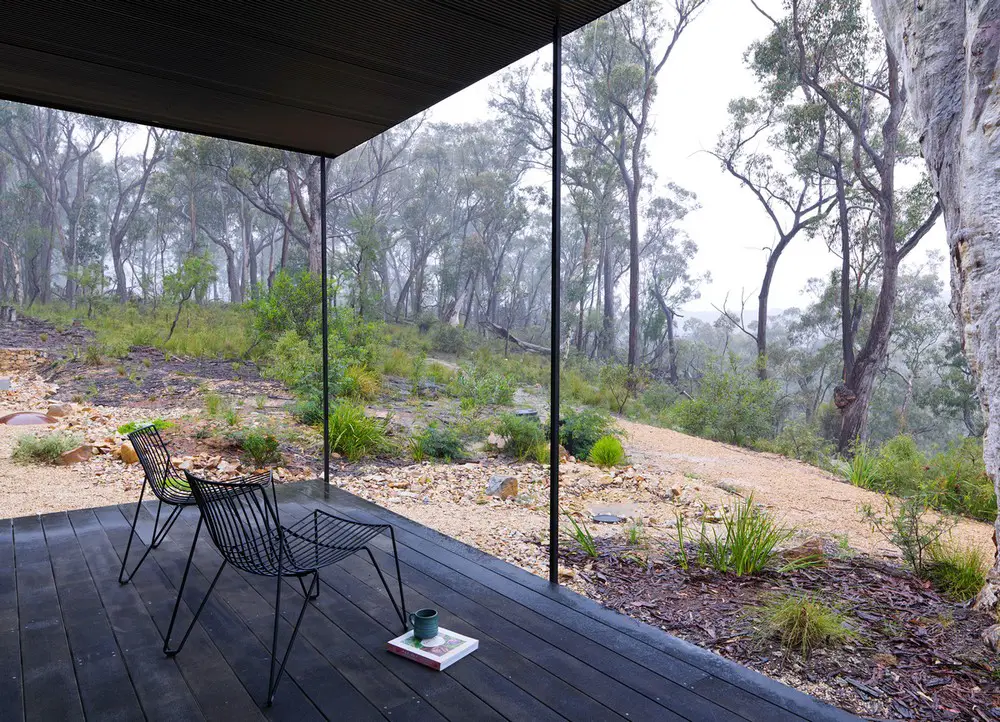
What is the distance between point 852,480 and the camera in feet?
23.7

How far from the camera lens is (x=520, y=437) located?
7.14m

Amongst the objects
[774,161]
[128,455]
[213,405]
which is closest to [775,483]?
[128,455]

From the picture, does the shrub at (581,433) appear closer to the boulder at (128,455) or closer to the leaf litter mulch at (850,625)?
the leaf litter mulch at (850,625)

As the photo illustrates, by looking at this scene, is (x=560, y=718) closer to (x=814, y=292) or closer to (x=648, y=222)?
(x=814, y=292)

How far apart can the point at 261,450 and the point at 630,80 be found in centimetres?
1146

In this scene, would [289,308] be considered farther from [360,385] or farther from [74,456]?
[74,456]

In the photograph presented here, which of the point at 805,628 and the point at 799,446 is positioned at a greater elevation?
the point at 805,628

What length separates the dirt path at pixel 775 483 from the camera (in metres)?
5.05

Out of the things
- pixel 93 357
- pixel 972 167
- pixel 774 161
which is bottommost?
pixel 93 357

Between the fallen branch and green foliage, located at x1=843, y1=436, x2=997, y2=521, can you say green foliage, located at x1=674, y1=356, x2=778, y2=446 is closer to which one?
green foliage, located at x1=843, y1=436, x2=997, y2=521

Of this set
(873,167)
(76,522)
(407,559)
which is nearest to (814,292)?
(873,167)

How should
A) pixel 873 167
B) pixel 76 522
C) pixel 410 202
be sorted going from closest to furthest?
pixel 76 522 < pixel 873 167 < pixel 410 202

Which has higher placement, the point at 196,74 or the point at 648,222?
the point at 648,222

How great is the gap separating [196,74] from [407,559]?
2.41 meters
